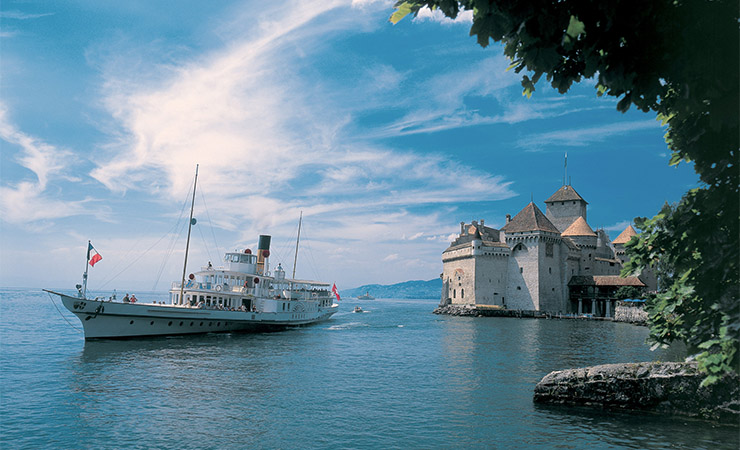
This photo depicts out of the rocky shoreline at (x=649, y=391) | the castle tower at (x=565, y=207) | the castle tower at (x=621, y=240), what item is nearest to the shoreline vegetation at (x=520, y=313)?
the castle tower at (x=621, y=240)

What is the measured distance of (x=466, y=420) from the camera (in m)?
14.3

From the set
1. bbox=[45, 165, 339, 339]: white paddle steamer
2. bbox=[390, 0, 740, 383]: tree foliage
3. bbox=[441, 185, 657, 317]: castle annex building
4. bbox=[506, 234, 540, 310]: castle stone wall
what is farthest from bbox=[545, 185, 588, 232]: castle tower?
bbox=[390, 0, 740, 383]: tree foliage

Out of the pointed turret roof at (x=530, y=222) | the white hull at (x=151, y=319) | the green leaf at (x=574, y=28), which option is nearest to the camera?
the green leaf at (x=574, y=28)

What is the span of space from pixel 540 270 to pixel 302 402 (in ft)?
223

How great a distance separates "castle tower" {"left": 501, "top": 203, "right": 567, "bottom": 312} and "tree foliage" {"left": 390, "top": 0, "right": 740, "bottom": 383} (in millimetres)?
75127

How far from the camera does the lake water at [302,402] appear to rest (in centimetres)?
1244

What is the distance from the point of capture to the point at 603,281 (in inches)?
3019

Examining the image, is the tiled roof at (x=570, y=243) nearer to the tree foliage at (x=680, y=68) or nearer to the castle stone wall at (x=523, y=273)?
the castle stone wall at (x=523, y=273)

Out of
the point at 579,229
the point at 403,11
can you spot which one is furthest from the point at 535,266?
the point at 403,11

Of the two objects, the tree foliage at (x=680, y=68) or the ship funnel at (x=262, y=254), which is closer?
the tree foliage at (x=680, y=68)

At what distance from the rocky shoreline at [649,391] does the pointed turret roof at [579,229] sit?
3044 inches

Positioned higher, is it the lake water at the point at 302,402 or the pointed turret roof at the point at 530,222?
the pointed turret roof at the point at 530,222

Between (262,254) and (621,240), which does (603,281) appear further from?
(262,254)

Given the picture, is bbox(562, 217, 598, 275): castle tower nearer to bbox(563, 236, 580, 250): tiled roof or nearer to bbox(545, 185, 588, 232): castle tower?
bbox(563, 236, 580, 250): tiled roof
